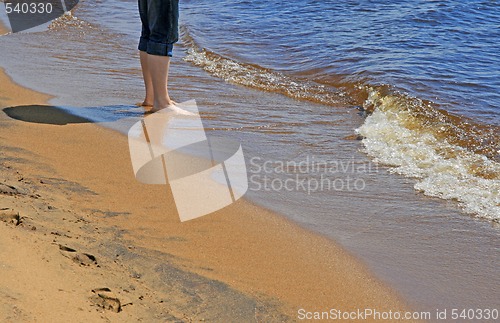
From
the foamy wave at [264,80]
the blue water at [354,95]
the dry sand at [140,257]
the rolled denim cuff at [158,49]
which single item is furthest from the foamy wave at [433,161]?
the rolled denim cuff at [158,49]

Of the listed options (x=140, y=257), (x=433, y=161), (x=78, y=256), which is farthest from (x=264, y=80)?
(x=78, y=256)

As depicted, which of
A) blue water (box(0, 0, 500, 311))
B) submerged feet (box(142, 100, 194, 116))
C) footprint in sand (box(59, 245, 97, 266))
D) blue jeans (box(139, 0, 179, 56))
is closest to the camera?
footprint in sand (box(59, 245, 97, 266))

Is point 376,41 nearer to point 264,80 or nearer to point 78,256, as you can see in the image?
point 264,80

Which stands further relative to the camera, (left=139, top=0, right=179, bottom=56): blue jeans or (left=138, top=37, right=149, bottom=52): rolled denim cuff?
(left=138, top=37, right=149, bottom=52): rolled denim cuff

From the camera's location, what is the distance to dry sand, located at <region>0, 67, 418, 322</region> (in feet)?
7.99

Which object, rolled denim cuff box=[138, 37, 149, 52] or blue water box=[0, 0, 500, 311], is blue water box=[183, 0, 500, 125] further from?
rolled denim cuff box=[138, 37, 149, 52]

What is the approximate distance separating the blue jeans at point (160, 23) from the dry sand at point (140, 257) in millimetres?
1238

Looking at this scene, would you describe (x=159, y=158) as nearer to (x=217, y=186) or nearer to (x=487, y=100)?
(x=217, y=186)

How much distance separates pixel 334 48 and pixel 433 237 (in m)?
4.48

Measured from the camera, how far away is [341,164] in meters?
4.42

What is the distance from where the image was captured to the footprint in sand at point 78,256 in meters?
2.69

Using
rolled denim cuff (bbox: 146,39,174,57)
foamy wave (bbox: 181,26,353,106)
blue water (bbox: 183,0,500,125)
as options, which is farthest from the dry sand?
blue water (bbox: 183,0,500,125)

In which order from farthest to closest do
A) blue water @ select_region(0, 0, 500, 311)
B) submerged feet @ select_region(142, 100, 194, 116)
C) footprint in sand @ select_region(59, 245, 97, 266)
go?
submerged feet @ select_region(142, 100, 194, 116)
blue water @ select_region(0, 0, 500, 311)
footprint in sand @ select_region(59, 245, 97, 266)

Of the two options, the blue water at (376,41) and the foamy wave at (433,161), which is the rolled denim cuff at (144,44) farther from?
the blue water at (376,41)
